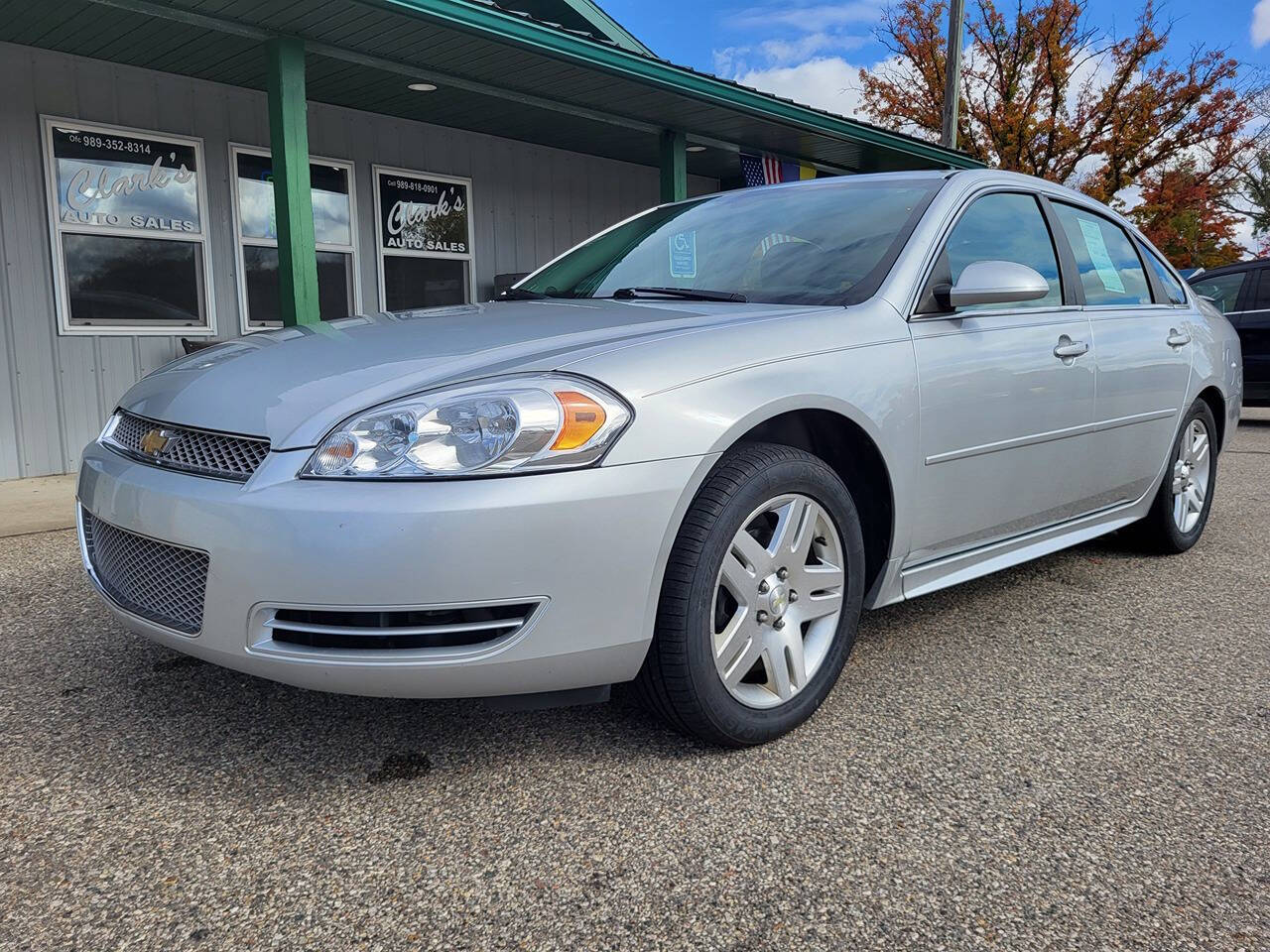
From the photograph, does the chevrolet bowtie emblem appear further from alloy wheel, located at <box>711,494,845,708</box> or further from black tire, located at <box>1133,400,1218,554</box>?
black tire, located at <box>1133,400,1218,554</box>

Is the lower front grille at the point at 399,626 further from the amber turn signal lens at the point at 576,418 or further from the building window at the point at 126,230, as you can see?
the building window at the point at 126,230

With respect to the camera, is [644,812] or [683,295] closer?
[644,812]

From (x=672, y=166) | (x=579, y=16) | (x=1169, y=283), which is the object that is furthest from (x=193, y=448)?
(x=579, y=16)

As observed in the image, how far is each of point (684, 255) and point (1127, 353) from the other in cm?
168

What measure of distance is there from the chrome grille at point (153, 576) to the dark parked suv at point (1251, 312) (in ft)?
33.8

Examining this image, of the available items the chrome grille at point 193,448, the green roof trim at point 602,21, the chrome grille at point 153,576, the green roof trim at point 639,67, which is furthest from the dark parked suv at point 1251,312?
the chrome grille at point 153,576

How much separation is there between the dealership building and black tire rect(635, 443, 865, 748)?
4298mm

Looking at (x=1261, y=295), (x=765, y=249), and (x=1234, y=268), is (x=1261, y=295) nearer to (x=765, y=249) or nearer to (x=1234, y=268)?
(x=1234, y=268)

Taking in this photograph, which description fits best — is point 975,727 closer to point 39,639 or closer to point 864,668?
point 864,668

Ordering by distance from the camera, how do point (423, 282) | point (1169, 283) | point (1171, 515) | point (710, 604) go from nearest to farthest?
point (710, 604)
point (1171, 515)
point (1169, 283)
point (423, 282)

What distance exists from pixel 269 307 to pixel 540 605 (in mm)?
6467

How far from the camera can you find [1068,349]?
126 inches

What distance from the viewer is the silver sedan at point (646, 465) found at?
75.9 inches

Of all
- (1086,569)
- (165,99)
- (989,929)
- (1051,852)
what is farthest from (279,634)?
(165,99)
